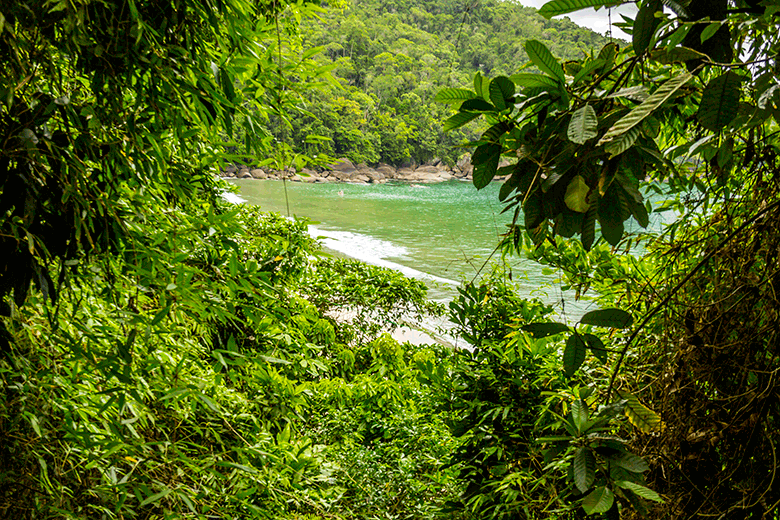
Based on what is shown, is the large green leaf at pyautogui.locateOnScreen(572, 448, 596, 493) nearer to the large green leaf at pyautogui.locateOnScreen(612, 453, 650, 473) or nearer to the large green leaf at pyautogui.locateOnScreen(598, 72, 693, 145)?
the large green leaf at pyautogui.locateOnScreen(612, 453, 650, 473)

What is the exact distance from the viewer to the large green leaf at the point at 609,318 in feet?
2.44

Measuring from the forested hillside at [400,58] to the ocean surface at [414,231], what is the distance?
229 cm

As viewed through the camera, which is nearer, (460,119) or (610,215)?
(610,215)

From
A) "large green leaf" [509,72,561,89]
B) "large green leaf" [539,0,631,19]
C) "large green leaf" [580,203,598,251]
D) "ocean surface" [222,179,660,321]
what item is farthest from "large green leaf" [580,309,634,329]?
"ocean surface" [222,179,660,321]

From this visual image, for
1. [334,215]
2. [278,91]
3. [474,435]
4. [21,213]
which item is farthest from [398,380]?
[334,215]

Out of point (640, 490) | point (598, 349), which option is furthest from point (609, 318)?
point (640, 490)

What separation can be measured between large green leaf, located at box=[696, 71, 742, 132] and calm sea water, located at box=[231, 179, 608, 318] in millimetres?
5541

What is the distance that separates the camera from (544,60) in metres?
0.71

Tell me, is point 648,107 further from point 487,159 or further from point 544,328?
point 544,328

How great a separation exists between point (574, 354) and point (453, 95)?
541 mm

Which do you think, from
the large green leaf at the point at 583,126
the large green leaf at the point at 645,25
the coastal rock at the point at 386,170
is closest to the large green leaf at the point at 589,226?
the large green leaf at the point at 583,126

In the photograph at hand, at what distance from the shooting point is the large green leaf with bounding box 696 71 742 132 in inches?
23.4

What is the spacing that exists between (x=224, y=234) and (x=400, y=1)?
937 inches

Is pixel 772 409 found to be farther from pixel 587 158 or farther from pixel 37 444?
pixel 37 444
